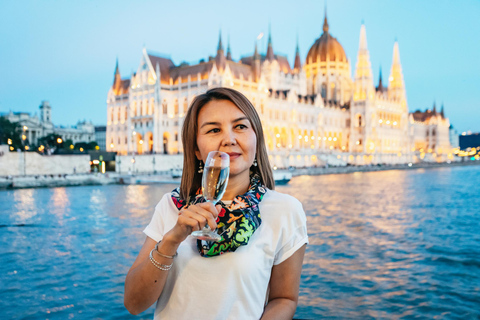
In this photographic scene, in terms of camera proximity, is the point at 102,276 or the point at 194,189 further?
the point at 102,276

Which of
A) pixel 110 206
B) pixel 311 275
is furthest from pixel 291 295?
pixel 110 206

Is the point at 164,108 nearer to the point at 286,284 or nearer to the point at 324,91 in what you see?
the point at 324,91

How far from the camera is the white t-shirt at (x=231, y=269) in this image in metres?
1.72

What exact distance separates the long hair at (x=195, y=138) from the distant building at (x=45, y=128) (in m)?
68.8

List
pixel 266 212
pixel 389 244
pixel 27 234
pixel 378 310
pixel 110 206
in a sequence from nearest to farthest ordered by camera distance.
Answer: pixel 266 212
pixel 378 310
pixel 389 244
pixel 27 234
pixel 110 206

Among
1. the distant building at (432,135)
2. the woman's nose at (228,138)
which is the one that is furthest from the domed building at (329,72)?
the woman's nose at (228,138)

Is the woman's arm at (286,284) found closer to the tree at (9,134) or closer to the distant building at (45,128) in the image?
the tree at (9,134)

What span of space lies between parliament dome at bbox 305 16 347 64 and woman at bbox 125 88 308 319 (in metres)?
77.6

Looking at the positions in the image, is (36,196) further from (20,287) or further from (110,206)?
(20,287)

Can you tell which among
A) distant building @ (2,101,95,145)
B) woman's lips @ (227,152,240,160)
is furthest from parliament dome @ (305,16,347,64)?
woman's lips @ (227,152,240,160)

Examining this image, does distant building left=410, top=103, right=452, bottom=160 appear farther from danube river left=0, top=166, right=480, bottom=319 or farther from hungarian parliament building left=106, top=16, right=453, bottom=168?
danube river left=0, top=166, right=480, bottom=319

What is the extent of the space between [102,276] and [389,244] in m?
7.07

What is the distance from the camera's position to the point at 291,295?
185 cm

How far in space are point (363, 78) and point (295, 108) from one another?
1986cm
